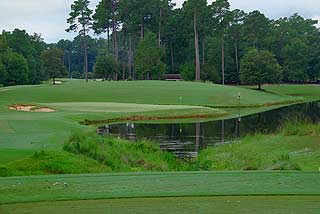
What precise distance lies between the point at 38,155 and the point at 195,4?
100676 mm

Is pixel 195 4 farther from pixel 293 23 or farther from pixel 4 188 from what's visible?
pixel 4 188

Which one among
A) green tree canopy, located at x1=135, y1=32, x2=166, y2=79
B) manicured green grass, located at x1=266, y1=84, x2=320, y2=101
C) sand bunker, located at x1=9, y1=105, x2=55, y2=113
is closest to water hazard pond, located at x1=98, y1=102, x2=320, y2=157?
sand bunker, located at x1=9, y1=105, x2=55, y2=113

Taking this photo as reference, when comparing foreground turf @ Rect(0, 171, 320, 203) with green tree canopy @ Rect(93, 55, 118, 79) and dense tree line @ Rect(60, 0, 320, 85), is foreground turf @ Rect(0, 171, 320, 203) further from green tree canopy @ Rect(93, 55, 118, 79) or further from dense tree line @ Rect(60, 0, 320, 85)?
dense tree line @ Rect(60, 0, 320, 85)

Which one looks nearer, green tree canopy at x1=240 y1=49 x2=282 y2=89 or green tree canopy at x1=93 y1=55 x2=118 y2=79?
green tree canopy at x1=240 y1=49 x2=282 y2=89

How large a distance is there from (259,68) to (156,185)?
9226 centimetres

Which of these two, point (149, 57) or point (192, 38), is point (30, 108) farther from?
point (192, 38)

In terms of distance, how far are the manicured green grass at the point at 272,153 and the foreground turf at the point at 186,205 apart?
6964mm

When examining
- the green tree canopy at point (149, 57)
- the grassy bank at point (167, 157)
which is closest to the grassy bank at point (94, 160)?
the grassy bank at point (167, 157)

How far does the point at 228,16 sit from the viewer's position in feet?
407

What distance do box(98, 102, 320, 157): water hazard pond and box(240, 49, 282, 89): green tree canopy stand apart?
50150 mm

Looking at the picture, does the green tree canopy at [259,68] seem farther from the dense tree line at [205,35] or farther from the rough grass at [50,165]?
the rough grass at [50,165]

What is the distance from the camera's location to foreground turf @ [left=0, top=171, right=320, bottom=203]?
1273 centimetres

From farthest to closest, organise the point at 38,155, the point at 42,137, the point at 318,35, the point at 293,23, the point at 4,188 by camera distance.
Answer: the point at 293,23 → the point at 318,35 → the point at 42,137 → the point at 38,155 → the point at 4,188

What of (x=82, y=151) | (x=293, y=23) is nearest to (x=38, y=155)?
(x=82, y=151)
